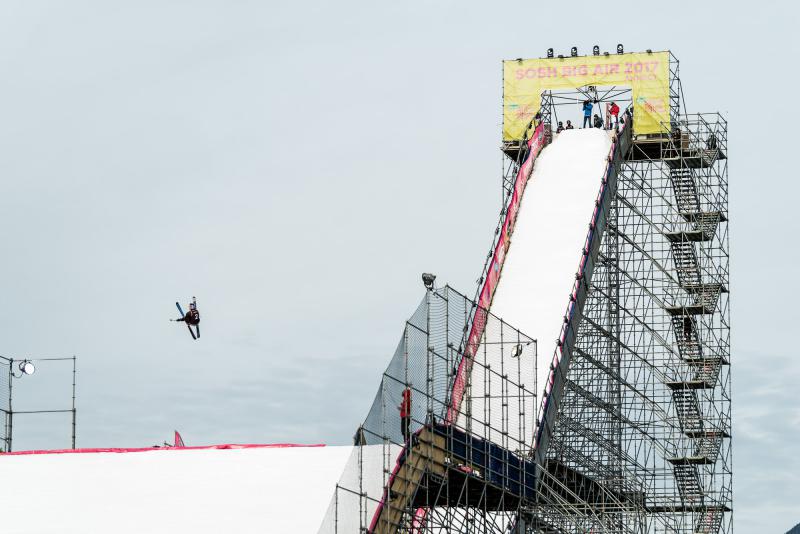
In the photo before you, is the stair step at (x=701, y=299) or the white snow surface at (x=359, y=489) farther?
the stair step at (x=701, y=299)

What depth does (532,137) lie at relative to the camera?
64250mm

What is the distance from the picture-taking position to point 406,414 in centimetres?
4297

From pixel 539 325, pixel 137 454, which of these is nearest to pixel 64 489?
pixel 137 454

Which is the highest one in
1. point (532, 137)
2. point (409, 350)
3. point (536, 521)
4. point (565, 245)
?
point (532, 137)

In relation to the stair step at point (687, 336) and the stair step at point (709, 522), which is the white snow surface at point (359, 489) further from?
the stair step at point (687, 336)

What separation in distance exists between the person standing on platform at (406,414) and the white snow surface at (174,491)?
344 cm

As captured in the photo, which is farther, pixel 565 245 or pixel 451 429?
pixel 565 245

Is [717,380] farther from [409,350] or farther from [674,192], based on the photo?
[409,350]

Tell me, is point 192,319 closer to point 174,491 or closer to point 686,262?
point 174,491

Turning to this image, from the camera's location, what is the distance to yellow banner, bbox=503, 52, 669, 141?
69.0 meters

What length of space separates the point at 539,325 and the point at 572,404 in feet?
35.9

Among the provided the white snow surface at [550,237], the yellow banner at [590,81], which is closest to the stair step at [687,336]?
the yellow banner at [590,81]

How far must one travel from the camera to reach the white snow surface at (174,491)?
151 feet

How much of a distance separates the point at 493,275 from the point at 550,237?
2.69 metres
